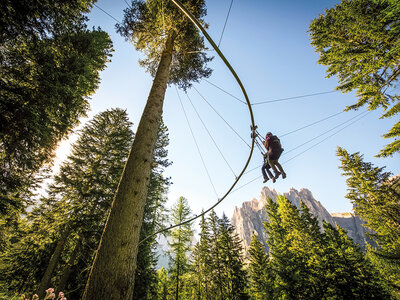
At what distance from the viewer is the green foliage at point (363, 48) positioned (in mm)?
5980

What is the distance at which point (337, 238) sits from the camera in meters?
17.9

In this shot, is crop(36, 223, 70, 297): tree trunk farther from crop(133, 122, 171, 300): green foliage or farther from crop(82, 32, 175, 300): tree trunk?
crop(82, 32, 175, 300): tree trunk

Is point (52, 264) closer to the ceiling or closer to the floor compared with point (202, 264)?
closer to the floor

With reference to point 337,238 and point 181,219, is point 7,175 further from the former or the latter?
point 337,238

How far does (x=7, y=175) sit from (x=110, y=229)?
8.84 m

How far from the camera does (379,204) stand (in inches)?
644

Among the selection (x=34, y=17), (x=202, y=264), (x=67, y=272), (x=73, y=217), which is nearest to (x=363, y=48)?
(x=34, y=17)

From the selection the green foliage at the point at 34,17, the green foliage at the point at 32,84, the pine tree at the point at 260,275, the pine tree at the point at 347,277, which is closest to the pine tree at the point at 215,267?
the pine tree at the point at 260,275

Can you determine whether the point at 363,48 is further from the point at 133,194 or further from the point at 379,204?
the point at 379,204

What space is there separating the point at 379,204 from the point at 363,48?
58.7 ft

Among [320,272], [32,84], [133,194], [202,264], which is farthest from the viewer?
[202,264]

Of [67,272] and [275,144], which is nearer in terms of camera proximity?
[275,144]

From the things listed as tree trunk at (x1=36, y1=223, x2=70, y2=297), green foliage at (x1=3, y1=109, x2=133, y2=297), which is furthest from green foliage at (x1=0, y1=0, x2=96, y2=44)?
tree trunk at (x1=36, y1=223, x2=70, y2=297)

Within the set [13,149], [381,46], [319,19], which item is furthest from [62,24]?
[381,46]
